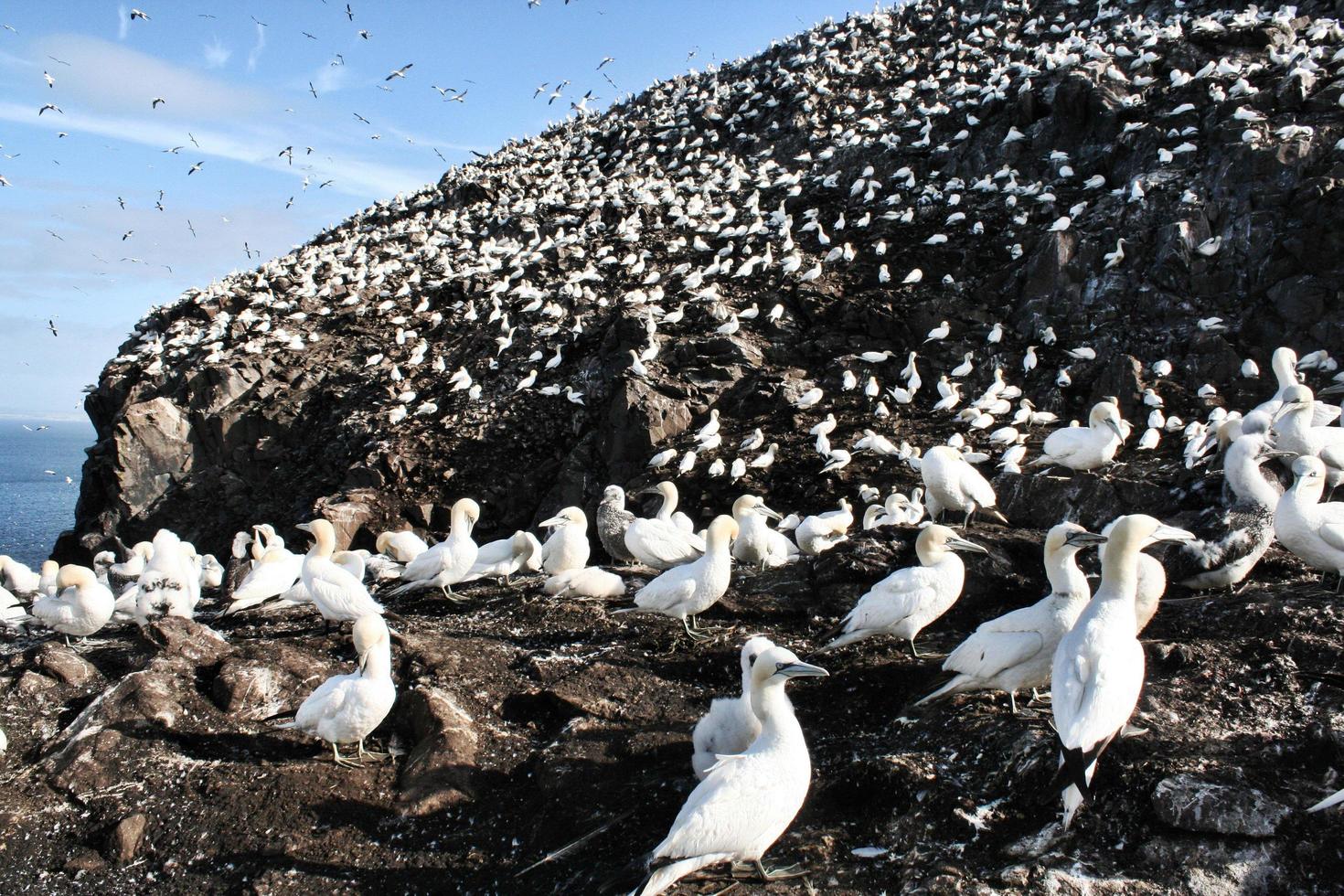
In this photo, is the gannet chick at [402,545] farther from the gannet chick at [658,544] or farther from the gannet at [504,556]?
the gannet chick at [658,544]

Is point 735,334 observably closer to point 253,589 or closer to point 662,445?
point 662,445

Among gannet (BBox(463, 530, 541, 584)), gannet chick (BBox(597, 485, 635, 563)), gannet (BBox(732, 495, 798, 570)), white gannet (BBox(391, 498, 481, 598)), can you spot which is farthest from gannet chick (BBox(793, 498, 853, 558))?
white gannet (BBox(391, 498, 481, 598))

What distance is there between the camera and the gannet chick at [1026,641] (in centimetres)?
543

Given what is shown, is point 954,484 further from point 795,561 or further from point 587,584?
point 587,584

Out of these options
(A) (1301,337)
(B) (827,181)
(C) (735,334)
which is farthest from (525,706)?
(B) (827,181)

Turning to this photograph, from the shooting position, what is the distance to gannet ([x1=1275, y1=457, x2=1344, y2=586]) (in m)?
6.28

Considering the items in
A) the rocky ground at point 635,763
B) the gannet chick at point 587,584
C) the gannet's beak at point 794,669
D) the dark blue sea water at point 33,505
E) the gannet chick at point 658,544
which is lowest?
the dark blue sea water at point 33,505

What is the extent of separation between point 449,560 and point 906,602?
5450 mm

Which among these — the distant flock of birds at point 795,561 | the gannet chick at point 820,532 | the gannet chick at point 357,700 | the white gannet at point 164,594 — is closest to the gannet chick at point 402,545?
the distant flock of birds at point 795,561

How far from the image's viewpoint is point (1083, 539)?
18.9 feet

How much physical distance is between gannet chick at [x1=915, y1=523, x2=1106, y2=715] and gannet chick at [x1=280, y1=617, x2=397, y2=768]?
12.1 feet

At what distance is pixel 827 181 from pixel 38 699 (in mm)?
27148

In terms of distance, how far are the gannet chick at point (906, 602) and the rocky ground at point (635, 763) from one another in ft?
1.08

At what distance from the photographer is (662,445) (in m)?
18.8
